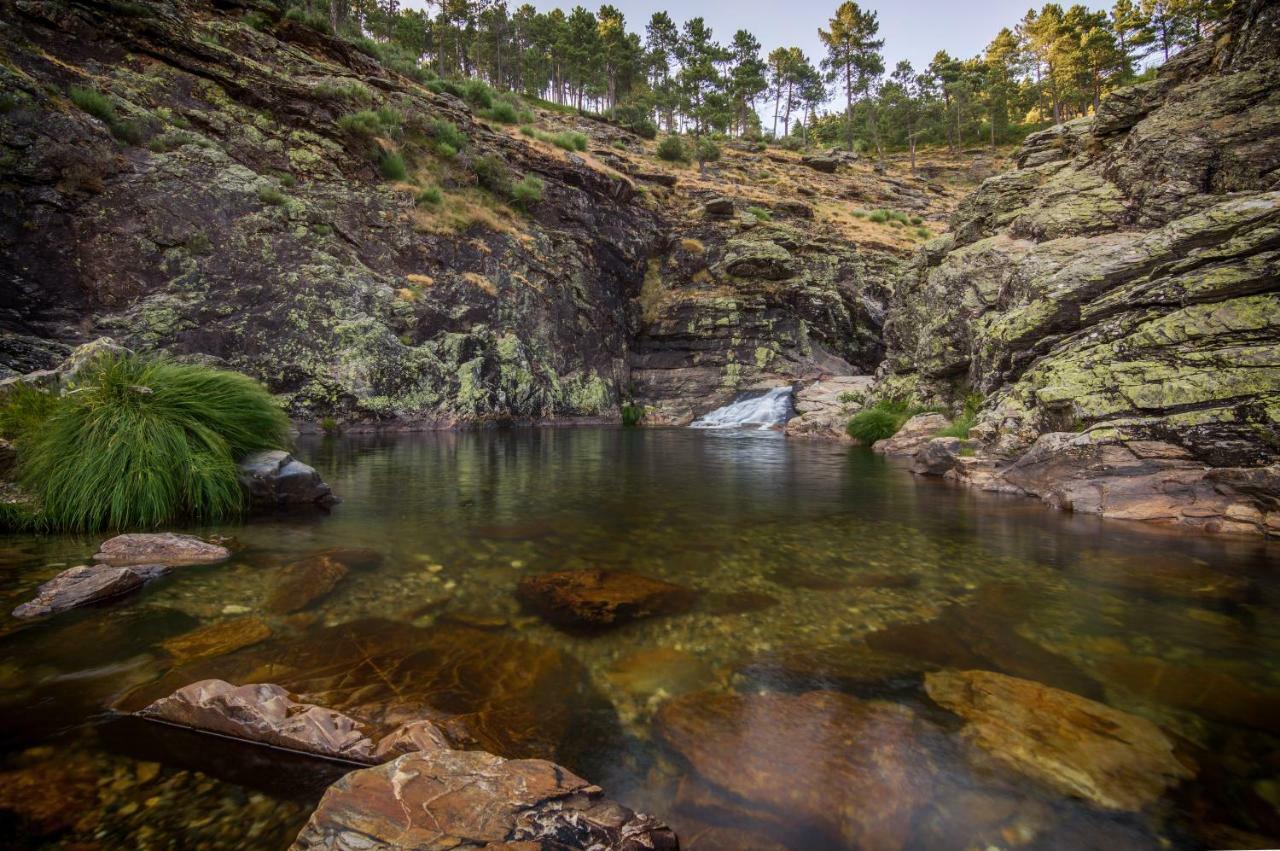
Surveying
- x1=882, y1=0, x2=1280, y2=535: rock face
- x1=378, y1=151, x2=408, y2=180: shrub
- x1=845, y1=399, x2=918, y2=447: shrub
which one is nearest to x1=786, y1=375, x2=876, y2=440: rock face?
x1=845, y1=399, x2=918, y2=447: shrub

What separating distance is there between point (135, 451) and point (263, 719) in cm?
492

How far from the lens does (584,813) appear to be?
1.94m

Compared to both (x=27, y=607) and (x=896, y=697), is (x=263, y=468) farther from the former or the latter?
(x=896, y=697)

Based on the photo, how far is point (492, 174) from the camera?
2819 cm

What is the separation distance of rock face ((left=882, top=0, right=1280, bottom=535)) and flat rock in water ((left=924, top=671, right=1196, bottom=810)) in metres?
5.85

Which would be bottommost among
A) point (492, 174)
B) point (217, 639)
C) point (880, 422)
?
point (217, 639)

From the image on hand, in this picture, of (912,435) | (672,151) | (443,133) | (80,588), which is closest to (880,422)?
(912,435)

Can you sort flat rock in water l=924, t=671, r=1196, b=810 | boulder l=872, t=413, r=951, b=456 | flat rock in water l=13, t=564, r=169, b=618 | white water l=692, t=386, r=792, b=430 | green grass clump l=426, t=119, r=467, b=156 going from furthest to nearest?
green grass clump l=426, t=119, r=467, b=156 → white water l=692, t=386, r=792, b=430 → boulder l=872, t=413, r=951, b=456 → flat rock in water l=13, t=564, r=169, b=618 → flat rock in water l=924, t=671, r=1196, b=810

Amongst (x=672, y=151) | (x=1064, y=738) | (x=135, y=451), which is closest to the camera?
(x=1064, y=738)

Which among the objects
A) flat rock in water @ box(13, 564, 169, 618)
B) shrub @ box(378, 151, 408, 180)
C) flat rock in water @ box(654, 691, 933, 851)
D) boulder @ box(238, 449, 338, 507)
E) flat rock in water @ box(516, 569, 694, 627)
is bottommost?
flat rock in water @ box(654, 691, 933, 851)

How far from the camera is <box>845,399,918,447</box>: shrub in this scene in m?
17.3

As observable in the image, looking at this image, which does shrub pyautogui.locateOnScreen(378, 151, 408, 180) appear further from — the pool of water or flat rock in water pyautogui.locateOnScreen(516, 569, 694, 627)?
flat rock in water pyautogui.locateOnScreen(516, 569, 694, 627)

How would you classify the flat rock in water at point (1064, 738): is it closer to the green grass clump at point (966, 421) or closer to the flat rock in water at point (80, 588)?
the flat rock in water at point (80, 588)

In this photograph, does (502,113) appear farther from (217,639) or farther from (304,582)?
(217,639)
